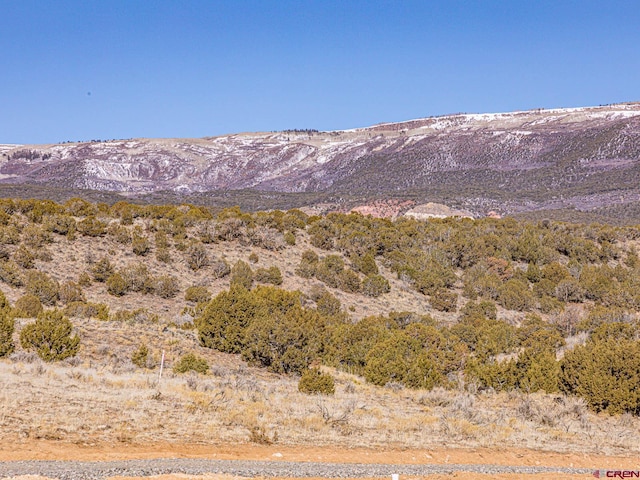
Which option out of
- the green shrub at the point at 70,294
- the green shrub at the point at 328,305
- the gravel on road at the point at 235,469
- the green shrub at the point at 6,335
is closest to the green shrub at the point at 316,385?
the gravel on road at the point at 235,469

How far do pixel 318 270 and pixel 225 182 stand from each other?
476 ft

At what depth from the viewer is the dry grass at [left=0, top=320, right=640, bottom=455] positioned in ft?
35.4

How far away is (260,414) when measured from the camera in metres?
12.7

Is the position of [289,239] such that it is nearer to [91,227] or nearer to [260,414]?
[91,227]

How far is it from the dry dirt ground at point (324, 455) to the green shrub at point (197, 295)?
20676 mm

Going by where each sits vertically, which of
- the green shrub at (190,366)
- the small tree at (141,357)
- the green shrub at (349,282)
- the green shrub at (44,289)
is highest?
the green shrub at (44,289)

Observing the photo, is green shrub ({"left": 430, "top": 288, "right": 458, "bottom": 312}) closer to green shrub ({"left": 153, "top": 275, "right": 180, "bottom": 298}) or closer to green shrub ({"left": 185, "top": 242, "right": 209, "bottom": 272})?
green shrub ({"left": 185, "top": 242, "right": 209, "bottom": 272})

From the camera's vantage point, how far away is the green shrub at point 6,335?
54.6ft

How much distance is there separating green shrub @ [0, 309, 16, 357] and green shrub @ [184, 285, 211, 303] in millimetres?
13493

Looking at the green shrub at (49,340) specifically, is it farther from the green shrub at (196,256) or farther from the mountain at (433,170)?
the mountain at (433,170)

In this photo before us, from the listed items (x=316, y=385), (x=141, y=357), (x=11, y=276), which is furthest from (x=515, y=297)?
(x=11, y=276)

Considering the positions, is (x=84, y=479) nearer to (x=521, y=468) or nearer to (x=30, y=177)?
(x=521, y=468)

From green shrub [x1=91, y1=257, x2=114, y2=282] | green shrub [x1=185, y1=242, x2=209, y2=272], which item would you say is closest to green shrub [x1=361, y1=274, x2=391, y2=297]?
green shrub [x1=185, y1=242, x2=209, y2=272]

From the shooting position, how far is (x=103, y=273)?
31.2 m
